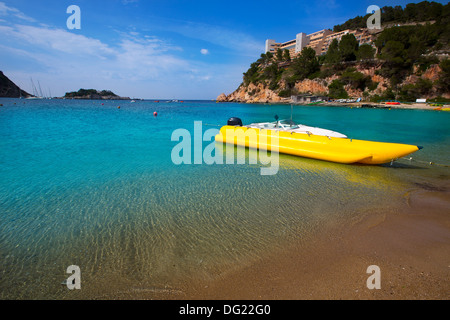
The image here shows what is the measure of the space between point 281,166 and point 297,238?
4.80 m

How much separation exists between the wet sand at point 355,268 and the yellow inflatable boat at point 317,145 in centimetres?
412

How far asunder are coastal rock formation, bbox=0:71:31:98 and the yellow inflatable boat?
143646 mm

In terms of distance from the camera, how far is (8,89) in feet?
350

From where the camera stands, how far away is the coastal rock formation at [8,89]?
103438 millimetres

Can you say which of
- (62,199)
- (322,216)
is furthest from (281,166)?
(62,199)

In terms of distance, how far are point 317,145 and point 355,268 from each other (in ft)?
21.1

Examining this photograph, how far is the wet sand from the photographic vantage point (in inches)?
116

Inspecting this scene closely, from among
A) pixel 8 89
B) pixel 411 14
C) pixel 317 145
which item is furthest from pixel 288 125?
pixel 8 89

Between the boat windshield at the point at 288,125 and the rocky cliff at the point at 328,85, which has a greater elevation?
the rocky cliff at the point at 328,85
